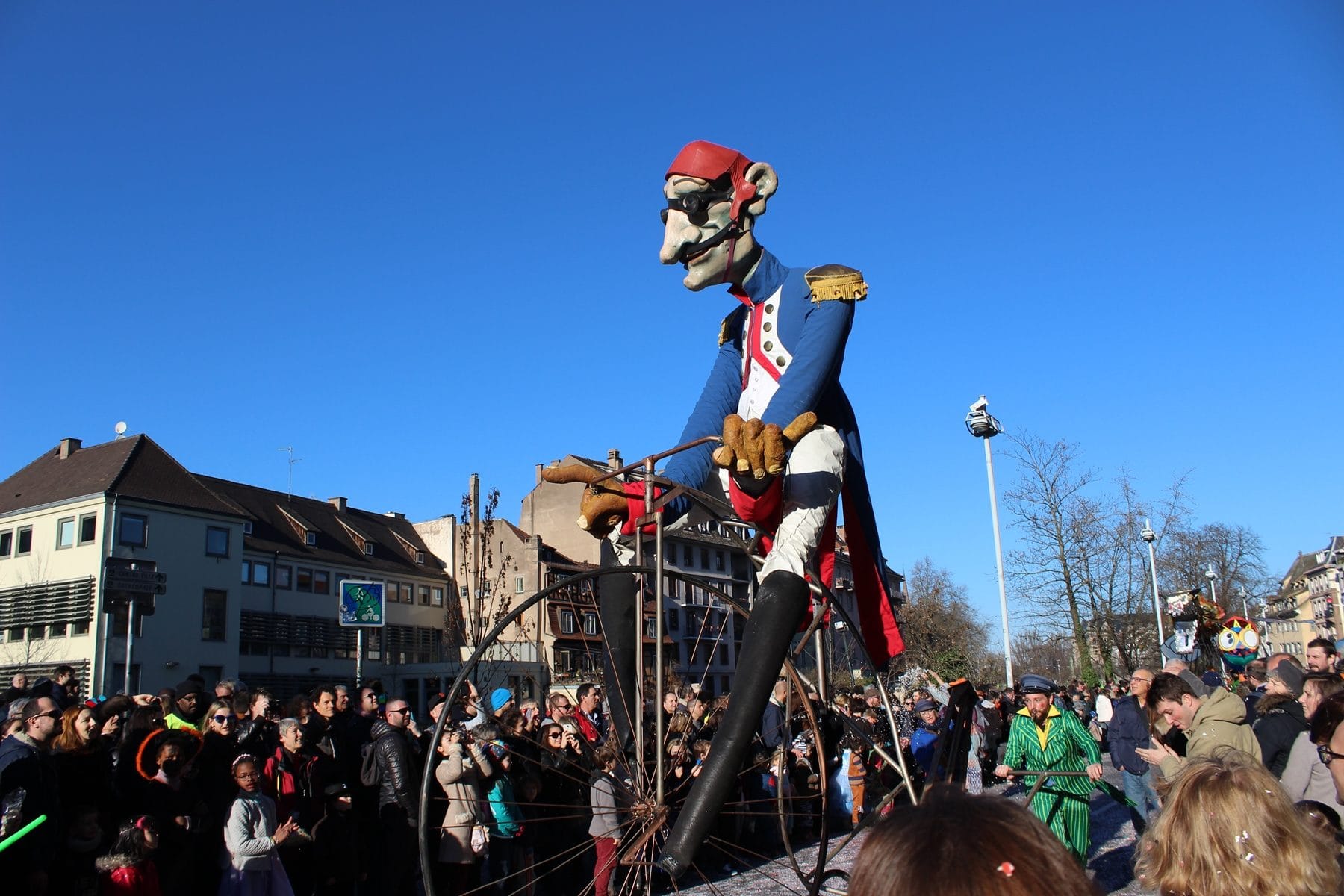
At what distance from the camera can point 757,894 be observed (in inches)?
252

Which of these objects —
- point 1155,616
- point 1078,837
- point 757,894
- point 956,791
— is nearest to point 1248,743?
point 1078,837

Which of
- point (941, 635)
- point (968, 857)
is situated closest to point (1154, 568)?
point (941, 635)

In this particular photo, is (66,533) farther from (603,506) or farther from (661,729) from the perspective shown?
(661,729)

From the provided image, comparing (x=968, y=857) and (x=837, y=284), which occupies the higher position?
(x=837, y=284)

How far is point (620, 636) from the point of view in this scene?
3.82 metres

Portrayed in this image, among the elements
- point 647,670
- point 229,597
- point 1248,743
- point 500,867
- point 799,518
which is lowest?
point 500,867

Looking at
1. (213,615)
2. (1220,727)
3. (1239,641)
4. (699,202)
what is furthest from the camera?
(213,615)

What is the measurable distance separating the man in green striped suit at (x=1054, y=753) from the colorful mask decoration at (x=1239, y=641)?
371 inches

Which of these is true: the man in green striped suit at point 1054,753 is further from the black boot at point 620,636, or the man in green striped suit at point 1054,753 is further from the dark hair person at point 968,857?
the dark hair person at point 968,857

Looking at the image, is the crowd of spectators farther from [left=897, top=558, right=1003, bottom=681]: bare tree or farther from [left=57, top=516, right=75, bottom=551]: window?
[left=57, top=516, right=75, bottom=551]: window

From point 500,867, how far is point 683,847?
5520 millimetres

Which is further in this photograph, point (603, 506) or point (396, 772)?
point (396, 772)

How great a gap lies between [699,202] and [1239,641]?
1535 cm

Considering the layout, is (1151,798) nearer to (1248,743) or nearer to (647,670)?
(1248,743)
